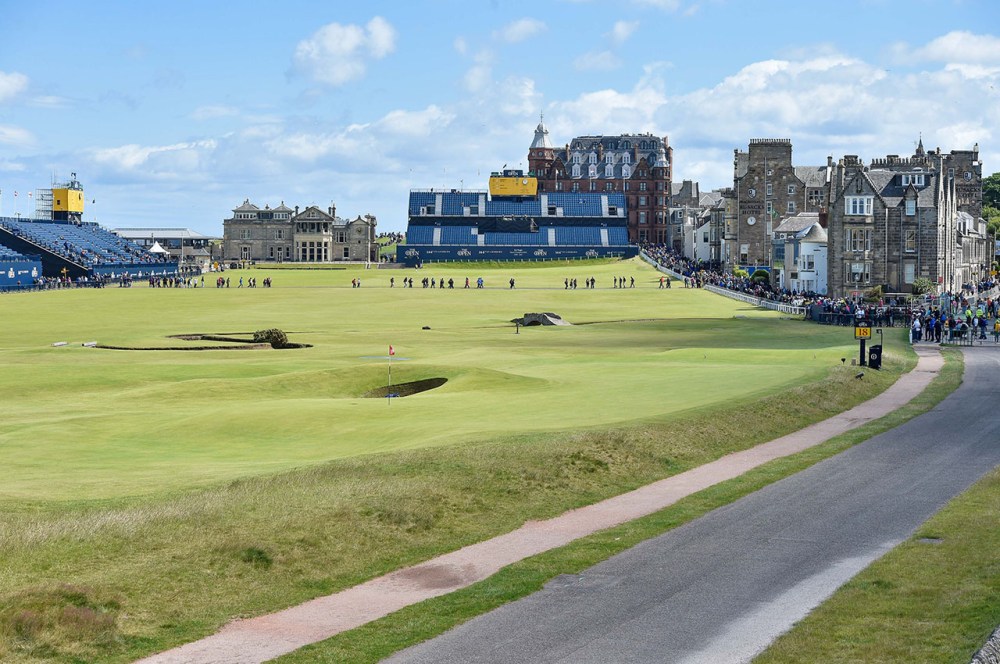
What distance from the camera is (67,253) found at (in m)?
178

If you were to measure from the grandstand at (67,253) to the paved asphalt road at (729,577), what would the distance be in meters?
149

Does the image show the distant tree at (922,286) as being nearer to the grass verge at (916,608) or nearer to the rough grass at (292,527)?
the rough grass at (292,527)

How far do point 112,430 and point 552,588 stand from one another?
59.3 ft

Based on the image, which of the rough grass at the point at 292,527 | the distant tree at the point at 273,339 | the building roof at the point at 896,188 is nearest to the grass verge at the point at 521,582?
the rough grass at the point at 292,527

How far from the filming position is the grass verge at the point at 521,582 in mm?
18078

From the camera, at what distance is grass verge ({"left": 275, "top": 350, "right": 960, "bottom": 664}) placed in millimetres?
18078

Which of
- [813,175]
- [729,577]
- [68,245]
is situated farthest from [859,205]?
[68,245]

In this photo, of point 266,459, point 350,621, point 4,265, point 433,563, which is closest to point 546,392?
point 266,459

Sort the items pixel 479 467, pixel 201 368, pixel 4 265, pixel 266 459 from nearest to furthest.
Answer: pixel 479 467 → pixel 266 459 → pixel 201 368 → pixel 4 265

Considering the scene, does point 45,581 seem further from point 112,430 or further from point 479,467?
point 112,430

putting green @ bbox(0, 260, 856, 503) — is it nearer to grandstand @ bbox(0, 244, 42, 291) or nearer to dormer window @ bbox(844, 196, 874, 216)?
dormer window @ bbox(844, 196, 874, 216)

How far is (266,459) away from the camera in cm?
3139

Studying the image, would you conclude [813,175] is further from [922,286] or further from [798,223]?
[922,286]

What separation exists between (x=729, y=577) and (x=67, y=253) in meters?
170
